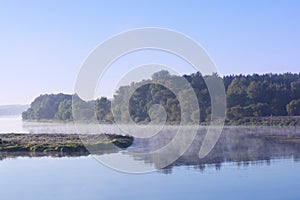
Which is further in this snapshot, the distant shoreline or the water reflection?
the distant shoreline

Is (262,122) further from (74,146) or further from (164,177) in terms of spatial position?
(164,177)

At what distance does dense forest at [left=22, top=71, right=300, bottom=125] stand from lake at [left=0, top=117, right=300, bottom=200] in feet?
25.7

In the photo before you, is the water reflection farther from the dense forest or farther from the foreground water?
the dense forest

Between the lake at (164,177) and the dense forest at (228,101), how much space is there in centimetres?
785

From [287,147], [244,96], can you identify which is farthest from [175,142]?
[244,96]

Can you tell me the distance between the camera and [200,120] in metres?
26.0

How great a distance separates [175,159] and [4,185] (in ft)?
15.0

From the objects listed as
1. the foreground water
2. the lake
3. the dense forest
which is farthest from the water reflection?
the dense forest

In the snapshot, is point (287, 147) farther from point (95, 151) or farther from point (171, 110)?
point (171, 110)

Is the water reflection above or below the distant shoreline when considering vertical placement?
below

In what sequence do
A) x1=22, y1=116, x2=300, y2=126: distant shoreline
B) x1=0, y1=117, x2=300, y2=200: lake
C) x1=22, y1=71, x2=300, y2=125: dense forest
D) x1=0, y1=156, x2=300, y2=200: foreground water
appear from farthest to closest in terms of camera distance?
x1=22, y1=116, x2=300, y2=126: distant shoreline
x1=22, y1=71, x2=300, y2=125: dense forest
x1=0, y1=117, x2=300, y2=200: lake
x1=0, y1=156, x2=300, y2=200: foreground water

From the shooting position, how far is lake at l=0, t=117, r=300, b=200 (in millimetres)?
8203

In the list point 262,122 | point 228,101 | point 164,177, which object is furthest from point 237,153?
point 228,101

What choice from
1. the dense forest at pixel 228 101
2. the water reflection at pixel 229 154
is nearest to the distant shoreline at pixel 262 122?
the dense forest at pixel 228 101
